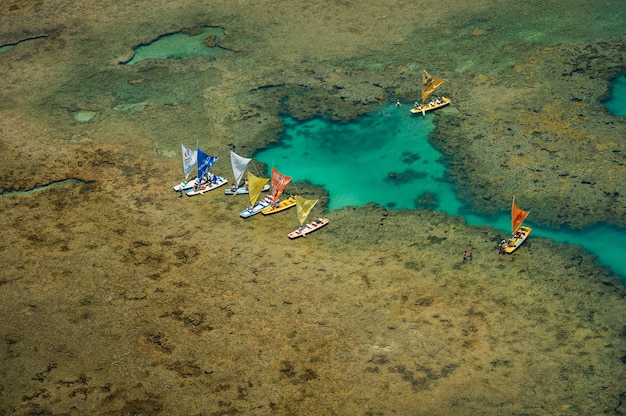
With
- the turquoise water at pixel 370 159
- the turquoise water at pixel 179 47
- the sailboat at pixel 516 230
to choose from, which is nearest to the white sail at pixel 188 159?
the turquoise water at pixel 370 159

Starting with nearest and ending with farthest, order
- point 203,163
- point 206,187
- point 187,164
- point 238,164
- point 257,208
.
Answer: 1. point 257,208
2. point 238,164
3. point 203,163
4. point 206,187
5. point 187,164

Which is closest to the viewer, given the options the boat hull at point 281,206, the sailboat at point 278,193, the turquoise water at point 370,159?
the sailboat at point 278,193

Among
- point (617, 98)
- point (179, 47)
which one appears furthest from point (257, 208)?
point (617, 98)

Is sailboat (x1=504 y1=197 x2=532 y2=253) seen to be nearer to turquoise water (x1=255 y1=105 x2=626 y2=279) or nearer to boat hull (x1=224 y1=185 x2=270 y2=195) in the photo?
turquoise water (x1=255 y1=105 x2=626 y2=279)

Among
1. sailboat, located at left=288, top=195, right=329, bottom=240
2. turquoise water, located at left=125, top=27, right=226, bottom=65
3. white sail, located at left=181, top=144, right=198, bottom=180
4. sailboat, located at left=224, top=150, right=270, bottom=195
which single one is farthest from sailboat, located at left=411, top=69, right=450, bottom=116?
turquoise water, located at left=125, top=27, right=226, bottom=65

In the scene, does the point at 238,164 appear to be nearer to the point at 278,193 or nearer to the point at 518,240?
the point at 278,193

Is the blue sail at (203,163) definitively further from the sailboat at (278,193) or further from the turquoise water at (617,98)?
the turquoise water at (617,98)

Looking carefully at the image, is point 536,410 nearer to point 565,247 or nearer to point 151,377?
point 565,247
